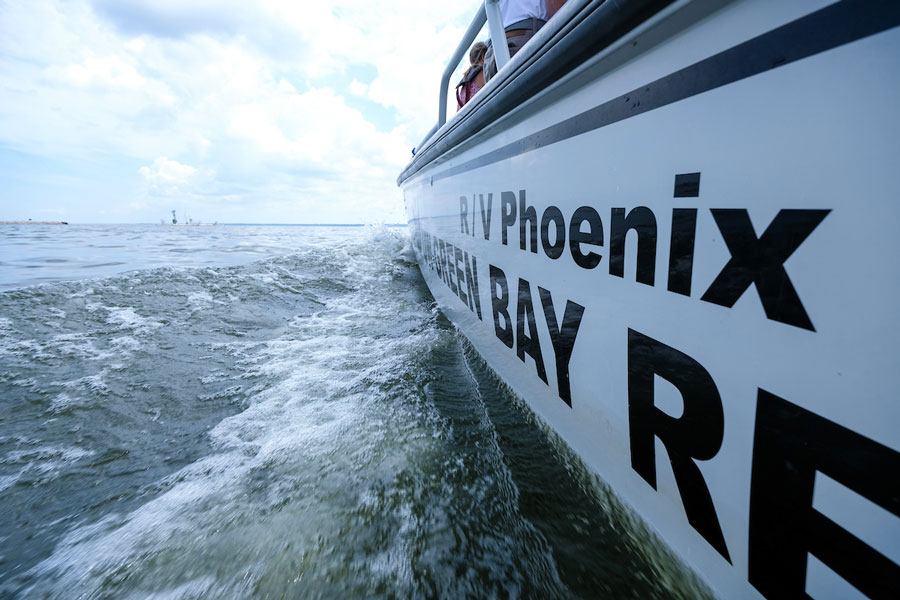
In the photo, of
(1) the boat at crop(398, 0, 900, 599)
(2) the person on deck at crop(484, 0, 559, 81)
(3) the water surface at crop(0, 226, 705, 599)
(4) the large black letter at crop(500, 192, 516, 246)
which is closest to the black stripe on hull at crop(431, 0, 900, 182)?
(1) the boat at crop(398, 0, 900, 599)

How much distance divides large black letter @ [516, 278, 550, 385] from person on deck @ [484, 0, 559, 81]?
1195mm

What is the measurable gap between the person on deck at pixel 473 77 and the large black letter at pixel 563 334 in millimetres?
1604

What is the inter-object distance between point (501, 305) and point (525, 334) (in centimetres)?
27

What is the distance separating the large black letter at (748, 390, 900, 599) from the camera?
50 cm

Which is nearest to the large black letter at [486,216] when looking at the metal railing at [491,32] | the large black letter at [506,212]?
the large black letter at [506,212]

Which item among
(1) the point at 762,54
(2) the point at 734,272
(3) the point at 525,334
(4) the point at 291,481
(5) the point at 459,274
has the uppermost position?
(1) the point at 762,54

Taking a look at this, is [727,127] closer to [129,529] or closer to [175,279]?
[129,529]

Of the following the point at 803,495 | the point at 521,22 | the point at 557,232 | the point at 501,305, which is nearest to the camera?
the point at 803,495

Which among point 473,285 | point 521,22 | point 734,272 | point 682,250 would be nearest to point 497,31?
point 521,22

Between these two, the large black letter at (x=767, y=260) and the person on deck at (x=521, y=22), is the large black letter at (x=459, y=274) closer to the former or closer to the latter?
the person on deck at (x=521, y=22)

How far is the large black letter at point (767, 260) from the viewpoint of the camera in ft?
1.84

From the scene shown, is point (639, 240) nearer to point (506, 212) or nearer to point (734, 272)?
point (734, 272)

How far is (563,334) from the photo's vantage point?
1.20m

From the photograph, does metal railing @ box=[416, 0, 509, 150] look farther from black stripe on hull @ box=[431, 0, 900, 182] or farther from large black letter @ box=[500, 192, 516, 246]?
black stripe on hull @ box=[431, 0, 900, 182]
